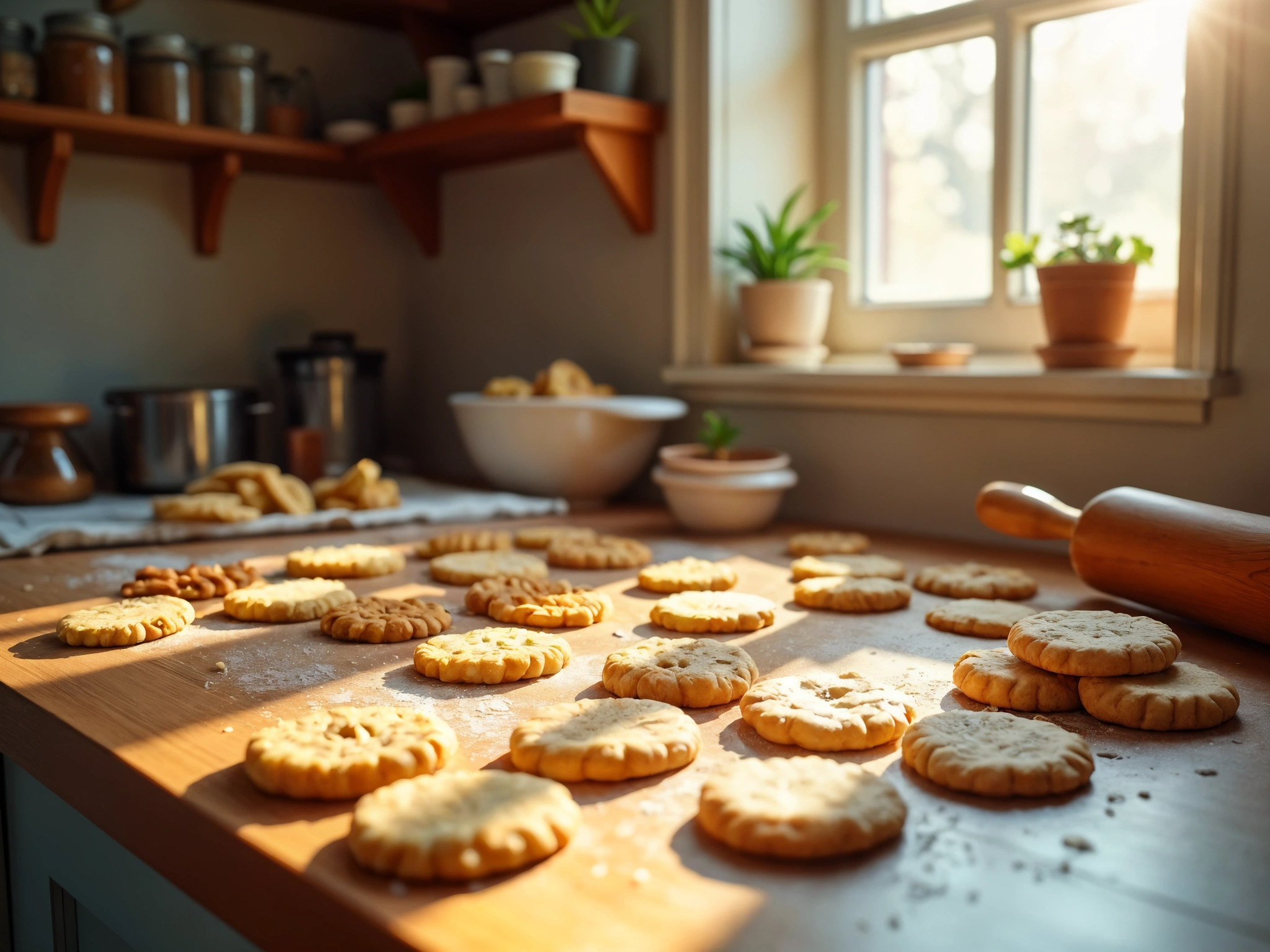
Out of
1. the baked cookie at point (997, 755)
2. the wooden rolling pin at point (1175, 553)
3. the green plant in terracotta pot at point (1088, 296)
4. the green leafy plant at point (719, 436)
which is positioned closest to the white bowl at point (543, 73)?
the green leafy plant at point (719, 436)

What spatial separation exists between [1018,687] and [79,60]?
2004mm

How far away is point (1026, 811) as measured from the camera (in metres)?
0.72

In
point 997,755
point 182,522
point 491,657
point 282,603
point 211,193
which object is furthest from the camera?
point 211,193

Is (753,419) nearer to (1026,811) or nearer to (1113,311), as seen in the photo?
(1113,311)

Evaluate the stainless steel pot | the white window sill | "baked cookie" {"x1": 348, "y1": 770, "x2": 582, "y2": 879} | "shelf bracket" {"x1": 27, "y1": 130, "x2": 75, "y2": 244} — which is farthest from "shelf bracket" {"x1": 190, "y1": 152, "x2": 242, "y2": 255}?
"baked cookie" {"x1": 348, "y1": 770, "x2": 582, "y2": 879}

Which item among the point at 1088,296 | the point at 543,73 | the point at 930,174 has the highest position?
the point at 543,73

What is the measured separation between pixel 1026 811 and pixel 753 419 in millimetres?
1396

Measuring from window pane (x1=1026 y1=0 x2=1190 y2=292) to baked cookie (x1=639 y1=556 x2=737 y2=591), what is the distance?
87cm

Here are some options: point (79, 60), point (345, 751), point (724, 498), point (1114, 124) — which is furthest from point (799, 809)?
point (79, 60)

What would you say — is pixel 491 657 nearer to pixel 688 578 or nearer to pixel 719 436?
pixel 688 578

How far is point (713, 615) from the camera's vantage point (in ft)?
3.96

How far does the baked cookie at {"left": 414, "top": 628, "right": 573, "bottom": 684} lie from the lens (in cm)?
101

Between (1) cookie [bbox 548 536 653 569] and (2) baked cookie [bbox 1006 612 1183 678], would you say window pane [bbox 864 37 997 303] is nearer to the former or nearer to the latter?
(1) cookie [bbox 548 536 653 569]

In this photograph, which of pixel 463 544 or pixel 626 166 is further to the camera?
pixel 626 166
